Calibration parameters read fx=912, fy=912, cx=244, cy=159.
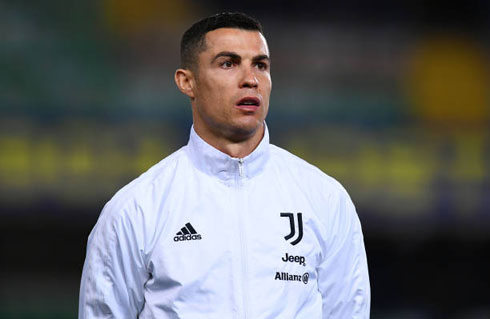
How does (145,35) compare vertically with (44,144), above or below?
above

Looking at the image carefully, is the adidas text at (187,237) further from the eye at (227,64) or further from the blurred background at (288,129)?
the blurred background at (288,129)

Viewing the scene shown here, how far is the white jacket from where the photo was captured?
8.18 ft

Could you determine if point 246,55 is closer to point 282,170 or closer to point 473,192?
point 282,170

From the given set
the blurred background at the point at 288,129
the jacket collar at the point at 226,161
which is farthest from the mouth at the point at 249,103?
→ the blurred background at the point at 288,129

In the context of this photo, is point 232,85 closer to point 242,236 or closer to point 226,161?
point 226,161

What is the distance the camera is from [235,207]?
2.61m

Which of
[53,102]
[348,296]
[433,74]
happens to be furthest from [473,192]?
[348,296]

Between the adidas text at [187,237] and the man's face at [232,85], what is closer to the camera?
the adidas text at [187,237]

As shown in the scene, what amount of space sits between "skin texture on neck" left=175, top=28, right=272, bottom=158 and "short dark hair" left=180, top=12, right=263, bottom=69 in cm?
2

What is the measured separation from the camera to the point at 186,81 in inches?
112

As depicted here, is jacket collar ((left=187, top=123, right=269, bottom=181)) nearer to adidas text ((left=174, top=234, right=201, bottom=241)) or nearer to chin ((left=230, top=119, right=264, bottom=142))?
chin ((left=230, top=119, right=264, bottom=142))

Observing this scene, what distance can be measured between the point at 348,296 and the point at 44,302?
342cm

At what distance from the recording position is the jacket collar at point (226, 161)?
104 inches

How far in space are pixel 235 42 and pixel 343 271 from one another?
75 centimetres
